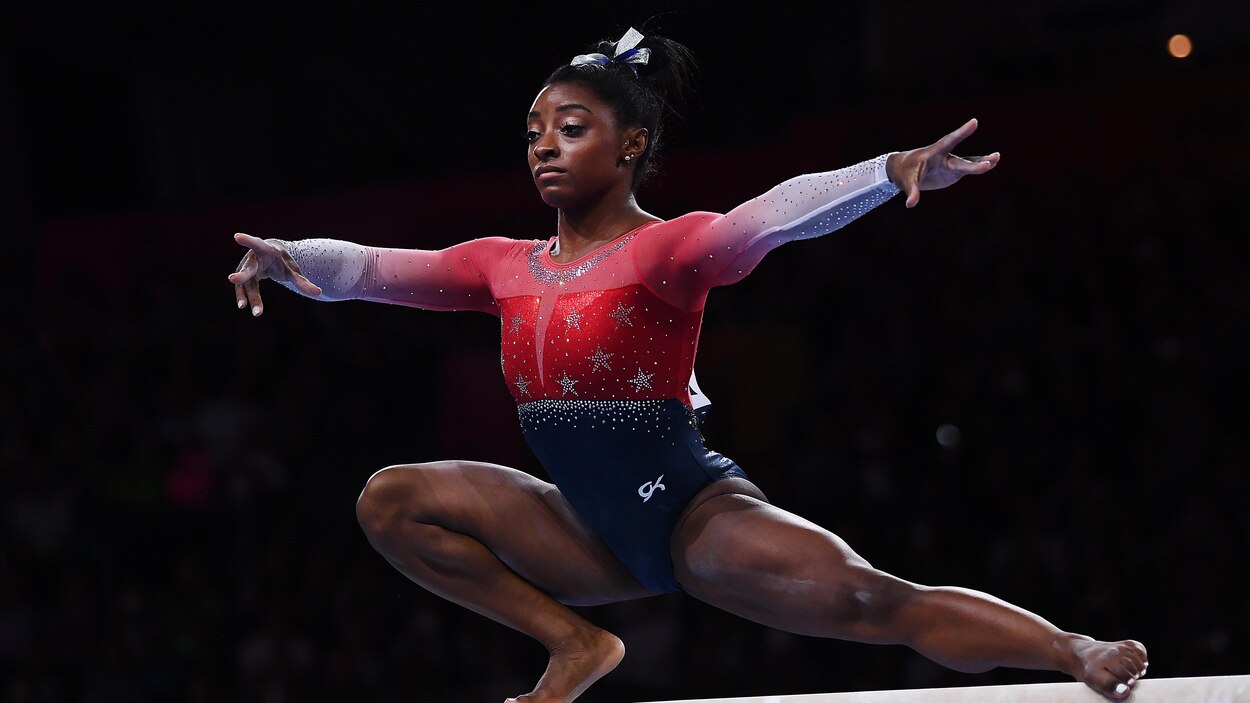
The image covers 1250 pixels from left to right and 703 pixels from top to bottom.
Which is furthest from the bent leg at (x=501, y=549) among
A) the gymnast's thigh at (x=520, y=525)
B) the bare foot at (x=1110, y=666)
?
the bare foot at (x=1110, y=666)

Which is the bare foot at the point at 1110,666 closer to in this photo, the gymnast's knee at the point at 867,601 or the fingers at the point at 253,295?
the gymnast's knee at the point at 867,601

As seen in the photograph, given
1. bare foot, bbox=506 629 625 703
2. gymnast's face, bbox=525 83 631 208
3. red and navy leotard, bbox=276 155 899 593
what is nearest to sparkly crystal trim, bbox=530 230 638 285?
red and navy leotard, bbox=276 155 899 593

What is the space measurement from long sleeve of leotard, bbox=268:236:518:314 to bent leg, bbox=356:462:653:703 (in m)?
0.36

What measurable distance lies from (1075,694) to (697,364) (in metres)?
3.36

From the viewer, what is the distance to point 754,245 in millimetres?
2301

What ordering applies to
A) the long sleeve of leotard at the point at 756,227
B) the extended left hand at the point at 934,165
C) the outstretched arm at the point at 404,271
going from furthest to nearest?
the outstretched arm at the point at 404,271 → the long sleeve of leotard at the point at 756,227 → the extended left hand at the point at 934,165

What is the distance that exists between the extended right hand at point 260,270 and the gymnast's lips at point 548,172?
49cm

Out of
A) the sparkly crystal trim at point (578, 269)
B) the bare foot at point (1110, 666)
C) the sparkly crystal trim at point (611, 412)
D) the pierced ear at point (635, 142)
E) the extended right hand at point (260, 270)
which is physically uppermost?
the pierced ear at point (635, 142)

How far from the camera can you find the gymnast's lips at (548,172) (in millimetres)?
2549

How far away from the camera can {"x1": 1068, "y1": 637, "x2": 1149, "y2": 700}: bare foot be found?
6.75 feet

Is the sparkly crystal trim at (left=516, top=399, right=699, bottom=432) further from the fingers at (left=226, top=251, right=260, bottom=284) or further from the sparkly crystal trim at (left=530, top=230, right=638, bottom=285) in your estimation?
the fingers at (left=226, top=251, right=260, bottom=284)

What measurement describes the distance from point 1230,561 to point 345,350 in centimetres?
383

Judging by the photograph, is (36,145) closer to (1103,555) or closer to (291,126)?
(291,126)

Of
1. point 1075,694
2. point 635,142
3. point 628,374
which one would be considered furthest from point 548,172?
point 1075,694
